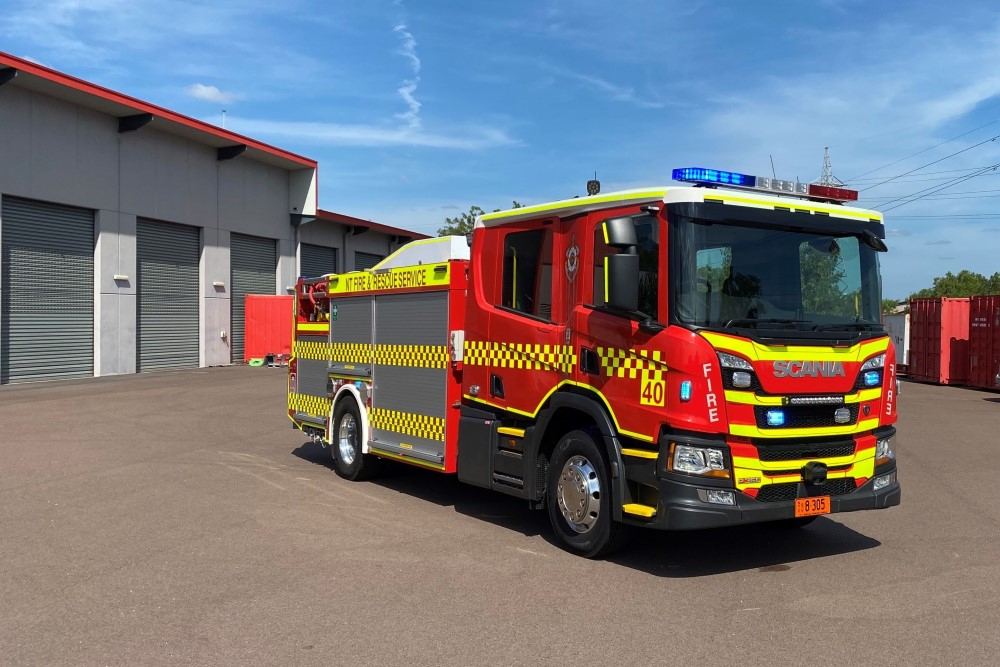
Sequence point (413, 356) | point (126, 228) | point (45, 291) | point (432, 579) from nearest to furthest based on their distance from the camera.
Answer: point (432, 579) → point (413, 356) → point (45, 291) → point (126, 228)

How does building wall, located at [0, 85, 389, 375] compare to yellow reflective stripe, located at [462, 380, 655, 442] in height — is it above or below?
above

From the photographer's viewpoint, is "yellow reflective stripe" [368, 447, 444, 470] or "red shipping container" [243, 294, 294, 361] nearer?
"yellow reflective stripe" [368, 447, 444, 470]

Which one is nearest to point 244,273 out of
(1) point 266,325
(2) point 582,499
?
(1) point 266,325

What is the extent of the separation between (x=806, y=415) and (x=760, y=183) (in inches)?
68.6

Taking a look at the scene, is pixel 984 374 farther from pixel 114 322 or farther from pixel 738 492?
pixel 114 322

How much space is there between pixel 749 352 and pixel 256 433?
9.82 metres

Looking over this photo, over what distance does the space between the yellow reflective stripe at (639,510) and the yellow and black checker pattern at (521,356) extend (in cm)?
114

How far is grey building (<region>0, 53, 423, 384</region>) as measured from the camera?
22359mm

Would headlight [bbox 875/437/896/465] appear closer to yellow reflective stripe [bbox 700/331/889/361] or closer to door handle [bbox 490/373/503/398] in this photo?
yellow reflective stripe [bbox 700/331/889/361]

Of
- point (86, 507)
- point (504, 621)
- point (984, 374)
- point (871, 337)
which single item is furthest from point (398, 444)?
point (984, 374)

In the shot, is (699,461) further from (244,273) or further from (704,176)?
(244,273)

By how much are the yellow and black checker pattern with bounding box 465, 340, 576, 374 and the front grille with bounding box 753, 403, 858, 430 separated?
4.83 ft

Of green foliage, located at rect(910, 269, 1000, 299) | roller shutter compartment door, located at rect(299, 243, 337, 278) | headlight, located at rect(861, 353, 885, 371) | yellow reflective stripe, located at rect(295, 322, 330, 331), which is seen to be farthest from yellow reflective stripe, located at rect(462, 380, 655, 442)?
green foliage, located at rect(910, 269, 1000, 299)

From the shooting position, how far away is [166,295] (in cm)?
2747
